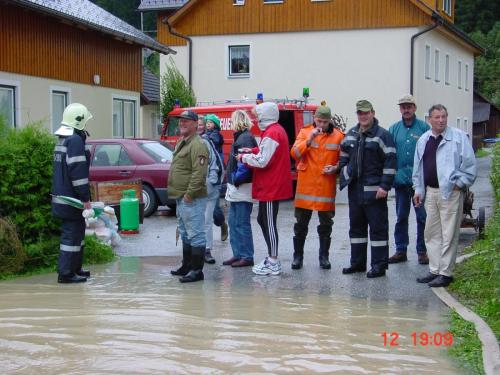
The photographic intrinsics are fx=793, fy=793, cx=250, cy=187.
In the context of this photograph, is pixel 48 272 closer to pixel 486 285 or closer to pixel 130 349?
pixel 130 349

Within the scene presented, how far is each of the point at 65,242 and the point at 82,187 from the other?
676mm

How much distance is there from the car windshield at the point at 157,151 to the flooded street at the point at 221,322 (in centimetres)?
613

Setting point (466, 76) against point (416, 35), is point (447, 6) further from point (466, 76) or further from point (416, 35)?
point (416, 35)

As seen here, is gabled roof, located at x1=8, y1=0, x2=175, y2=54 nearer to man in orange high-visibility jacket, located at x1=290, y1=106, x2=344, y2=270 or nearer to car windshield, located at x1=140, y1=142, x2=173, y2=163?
car windshield, located at x1=140, y1=142, x2=173, y2=163

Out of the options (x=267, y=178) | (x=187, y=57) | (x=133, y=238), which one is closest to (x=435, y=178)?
(x=267, y=178)

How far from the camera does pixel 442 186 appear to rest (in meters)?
8.27

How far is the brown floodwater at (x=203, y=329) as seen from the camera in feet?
18.5

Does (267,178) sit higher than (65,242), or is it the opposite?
(267,178)

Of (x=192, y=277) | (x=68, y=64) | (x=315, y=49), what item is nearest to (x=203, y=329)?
(x=192, y=277)

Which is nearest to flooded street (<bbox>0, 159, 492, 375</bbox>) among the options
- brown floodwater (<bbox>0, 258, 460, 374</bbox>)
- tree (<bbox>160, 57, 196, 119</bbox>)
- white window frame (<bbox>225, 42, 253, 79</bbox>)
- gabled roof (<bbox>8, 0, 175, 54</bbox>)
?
brown floodwater (<bbox>0, 258, 460, 374</bbox>)

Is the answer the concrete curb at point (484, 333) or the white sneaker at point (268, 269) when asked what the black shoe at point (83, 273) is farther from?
the concrete curb at point (484, 333)

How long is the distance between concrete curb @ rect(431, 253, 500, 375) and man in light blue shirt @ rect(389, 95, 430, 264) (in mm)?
1635

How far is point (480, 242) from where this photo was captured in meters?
10.7

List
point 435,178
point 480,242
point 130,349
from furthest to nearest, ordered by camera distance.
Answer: point 480,242
point 435,178
point 130,349
